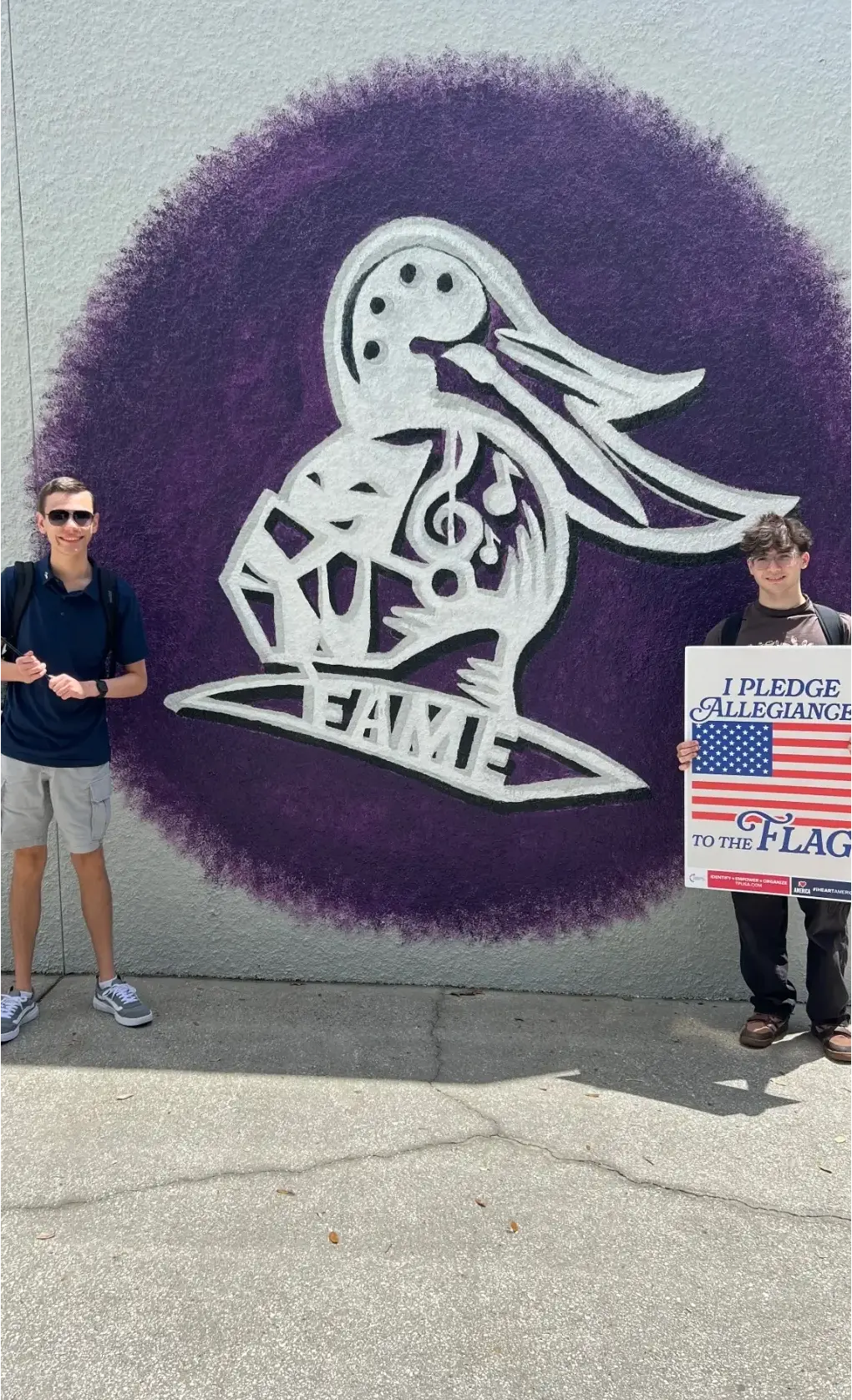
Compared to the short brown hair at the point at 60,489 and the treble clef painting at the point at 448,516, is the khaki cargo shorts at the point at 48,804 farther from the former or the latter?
the short brown hair at the point at 60,489

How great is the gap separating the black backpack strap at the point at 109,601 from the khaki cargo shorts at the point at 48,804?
47cm

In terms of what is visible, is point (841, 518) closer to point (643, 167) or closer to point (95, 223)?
point (643, 167)

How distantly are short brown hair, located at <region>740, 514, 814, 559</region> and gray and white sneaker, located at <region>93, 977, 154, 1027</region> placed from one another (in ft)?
9.11

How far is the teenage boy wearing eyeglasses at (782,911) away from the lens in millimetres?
3385

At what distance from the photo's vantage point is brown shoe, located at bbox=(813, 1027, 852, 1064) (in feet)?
11.1

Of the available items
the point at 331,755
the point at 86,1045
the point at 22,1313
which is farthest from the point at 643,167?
the point at 22,1313

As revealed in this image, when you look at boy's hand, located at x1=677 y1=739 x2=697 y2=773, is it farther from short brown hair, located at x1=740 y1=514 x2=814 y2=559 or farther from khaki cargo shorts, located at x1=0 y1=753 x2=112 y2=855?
khaki cargo shorts, located at x1=0 y1=753 x2=112 y2=855

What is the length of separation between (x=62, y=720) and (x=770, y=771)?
100.0 inches

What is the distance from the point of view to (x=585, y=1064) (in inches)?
132

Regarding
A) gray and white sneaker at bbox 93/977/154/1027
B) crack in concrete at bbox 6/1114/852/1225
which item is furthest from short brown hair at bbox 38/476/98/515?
crack in concrete at bbox 6/1114/852/1225

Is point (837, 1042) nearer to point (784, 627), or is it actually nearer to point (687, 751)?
point (687, 751)

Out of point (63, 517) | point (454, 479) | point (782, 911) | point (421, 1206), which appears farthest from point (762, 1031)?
point (63, 517)

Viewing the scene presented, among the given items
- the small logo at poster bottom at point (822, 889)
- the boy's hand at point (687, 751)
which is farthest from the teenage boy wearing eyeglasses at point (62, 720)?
the small logo at poster bottom at point (822, 889)

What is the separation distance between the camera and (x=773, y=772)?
3412mm
